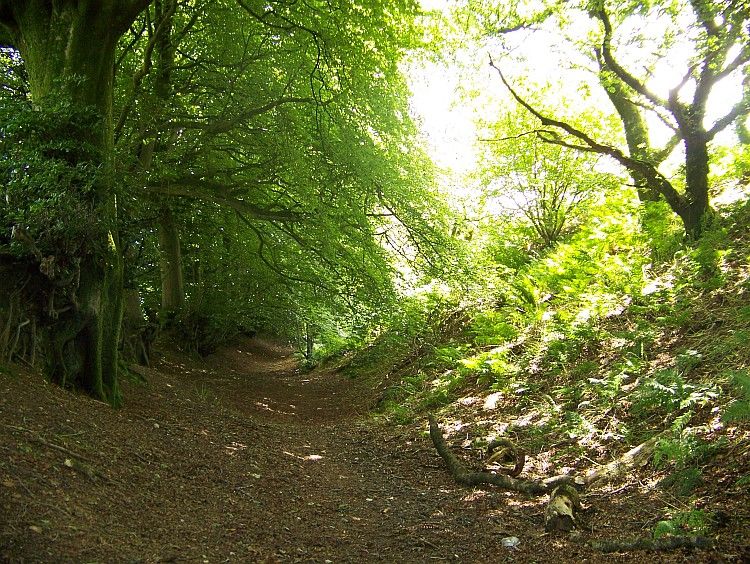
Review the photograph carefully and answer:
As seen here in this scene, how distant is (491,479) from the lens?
567 cm

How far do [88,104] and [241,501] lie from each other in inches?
196

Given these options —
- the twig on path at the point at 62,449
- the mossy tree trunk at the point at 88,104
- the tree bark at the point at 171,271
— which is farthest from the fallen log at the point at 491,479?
the tree bark at the point at 171,271

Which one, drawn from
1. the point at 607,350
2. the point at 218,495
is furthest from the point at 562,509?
the point at 607,350

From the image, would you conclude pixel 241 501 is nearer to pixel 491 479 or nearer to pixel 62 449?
pixel 62 449

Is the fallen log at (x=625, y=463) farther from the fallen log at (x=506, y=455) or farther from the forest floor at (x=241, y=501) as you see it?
the fallen log at (x=506, y=455)

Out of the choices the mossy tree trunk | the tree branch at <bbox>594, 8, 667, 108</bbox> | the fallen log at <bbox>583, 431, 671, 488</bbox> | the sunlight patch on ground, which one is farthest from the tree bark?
the fallen log at <bbox>583, 431, 671, 488</bbox>

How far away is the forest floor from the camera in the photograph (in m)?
3.41

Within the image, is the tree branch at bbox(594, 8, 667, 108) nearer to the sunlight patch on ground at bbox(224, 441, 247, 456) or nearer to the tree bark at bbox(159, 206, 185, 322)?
the sunlight patch on ground at bbox(224, 441, 247, 456)

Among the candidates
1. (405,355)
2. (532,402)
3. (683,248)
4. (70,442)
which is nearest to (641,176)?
(683,248)

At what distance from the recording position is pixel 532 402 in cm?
752

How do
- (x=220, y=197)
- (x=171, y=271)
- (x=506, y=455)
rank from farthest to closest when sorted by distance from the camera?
(x=171, y=271)
(x=220, y=197)
(x=506, y=455)

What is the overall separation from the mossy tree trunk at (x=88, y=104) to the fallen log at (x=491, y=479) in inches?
161

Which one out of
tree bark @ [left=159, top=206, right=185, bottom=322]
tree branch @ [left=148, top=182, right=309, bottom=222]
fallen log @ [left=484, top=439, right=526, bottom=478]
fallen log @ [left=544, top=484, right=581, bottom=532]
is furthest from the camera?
tree bark @ [left=159, top=206, right=185, bottom=322]

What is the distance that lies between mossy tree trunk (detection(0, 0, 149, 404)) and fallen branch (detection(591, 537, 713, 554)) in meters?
5.62
